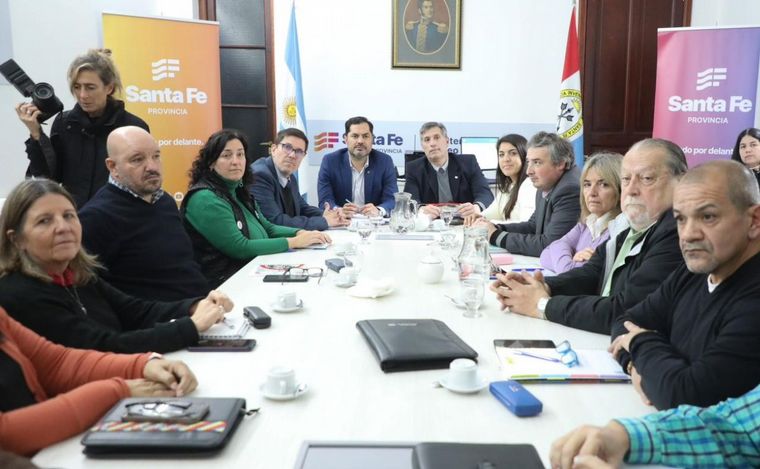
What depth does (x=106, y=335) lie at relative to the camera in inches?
60.6

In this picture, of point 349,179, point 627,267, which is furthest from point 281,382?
point 349,179

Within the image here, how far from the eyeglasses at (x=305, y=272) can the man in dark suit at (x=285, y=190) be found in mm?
1177

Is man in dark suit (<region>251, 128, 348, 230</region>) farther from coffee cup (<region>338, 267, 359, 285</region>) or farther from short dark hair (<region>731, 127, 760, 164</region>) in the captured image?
short dark hair (<region>731, 127, 760, 164</region>)

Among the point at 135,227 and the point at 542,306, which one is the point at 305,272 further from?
the point at 542,306

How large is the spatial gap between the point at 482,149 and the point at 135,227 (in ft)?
13.5

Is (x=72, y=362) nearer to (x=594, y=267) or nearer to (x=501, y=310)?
(x=501, y=310)

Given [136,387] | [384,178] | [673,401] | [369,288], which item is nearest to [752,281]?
[673,401]

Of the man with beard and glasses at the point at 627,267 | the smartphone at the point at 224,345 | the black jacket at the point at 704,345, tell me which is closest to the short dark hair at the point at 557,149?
the man with beard and glasses at the point at 627,267

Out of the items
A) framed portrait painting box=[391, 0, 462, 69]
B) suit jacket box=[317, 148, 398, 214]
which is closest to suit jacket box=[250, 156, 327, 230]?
suit jacket box=[317, 148, 398, 214]

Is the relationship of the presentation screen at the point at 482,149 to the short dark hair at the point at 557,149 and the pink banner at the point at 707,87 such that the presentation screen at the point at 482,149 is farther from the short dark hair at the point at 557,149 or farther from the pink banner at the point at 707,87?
the short dark hair at the point at 557,149

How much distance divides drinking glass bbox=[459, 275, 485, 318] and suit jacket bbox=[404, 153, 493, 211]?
9.43ft

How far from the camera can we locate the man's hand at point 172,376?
4.27 ft

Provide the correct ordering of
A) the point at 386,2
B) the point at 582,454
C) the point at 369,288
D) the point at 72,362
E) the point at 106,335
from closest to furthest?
1. the point at 582,454
2. the point at 72,362
3. the point at 106,335
4. the point at 369,288
5. the point at 386,2

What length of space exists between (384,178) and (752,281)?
353 centimetres
